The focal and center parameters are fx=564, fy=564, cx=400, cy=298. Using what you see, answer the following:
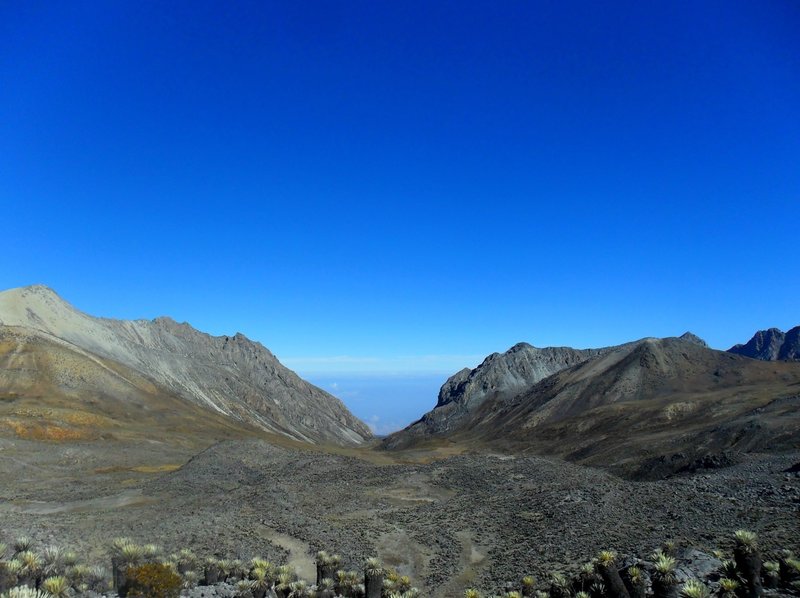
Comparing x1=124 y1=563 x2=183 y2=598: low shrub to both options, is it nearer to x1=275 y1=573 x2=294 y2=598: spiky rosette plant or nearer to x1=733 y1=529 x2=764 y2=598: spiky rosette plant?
x1=275 y1=573 x2=294 y2=598: spiky rosette plant

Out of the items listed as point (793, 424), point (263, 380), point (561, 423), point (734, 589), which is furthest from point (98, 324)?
point (734, 589)

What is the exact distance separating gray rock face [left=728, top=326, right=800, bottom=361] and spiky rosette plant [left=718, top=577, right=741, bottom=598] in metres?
160

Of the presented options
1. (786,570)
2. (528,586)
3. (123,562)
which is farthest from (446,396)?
(786,570)

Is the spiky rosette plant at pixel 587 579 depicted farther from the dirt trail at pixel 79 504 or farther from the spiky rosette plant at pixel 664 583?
the dirt trail at pixel 79 504

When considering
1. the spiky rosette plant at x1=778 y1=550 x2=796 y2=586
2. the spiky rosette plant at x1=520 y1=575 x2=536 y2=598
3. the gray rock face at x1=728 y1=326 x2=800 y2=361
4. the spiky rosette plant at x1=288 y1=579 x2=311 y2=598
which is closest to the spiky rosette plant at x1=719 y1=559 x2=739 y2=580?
the spiky rosette plant at x1=778 y1=550 x2=796 y2=586

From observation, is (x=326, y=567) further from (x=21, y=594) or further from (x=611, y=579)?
(x=21, y=594)

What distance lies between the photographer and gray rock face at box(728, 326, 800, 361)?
149 metres

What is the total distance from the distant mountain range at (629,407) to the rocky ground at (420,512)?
1238 cm

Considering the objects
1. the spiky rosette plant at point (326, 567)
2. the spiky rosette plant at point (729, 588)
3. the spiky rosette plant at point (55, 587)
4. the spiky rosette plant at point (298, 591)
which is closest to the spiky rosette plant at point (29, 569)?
the spiky rosette plant at point (55, 587)

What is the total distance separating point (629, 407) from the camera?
73.5m

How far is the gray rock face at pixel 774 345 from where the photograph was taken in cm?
14875

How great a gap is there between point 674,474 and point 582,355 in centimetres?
12061

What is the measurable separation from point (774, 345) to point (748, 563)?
566 feet

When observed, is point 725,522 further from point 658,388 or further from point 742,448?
point 658,388
